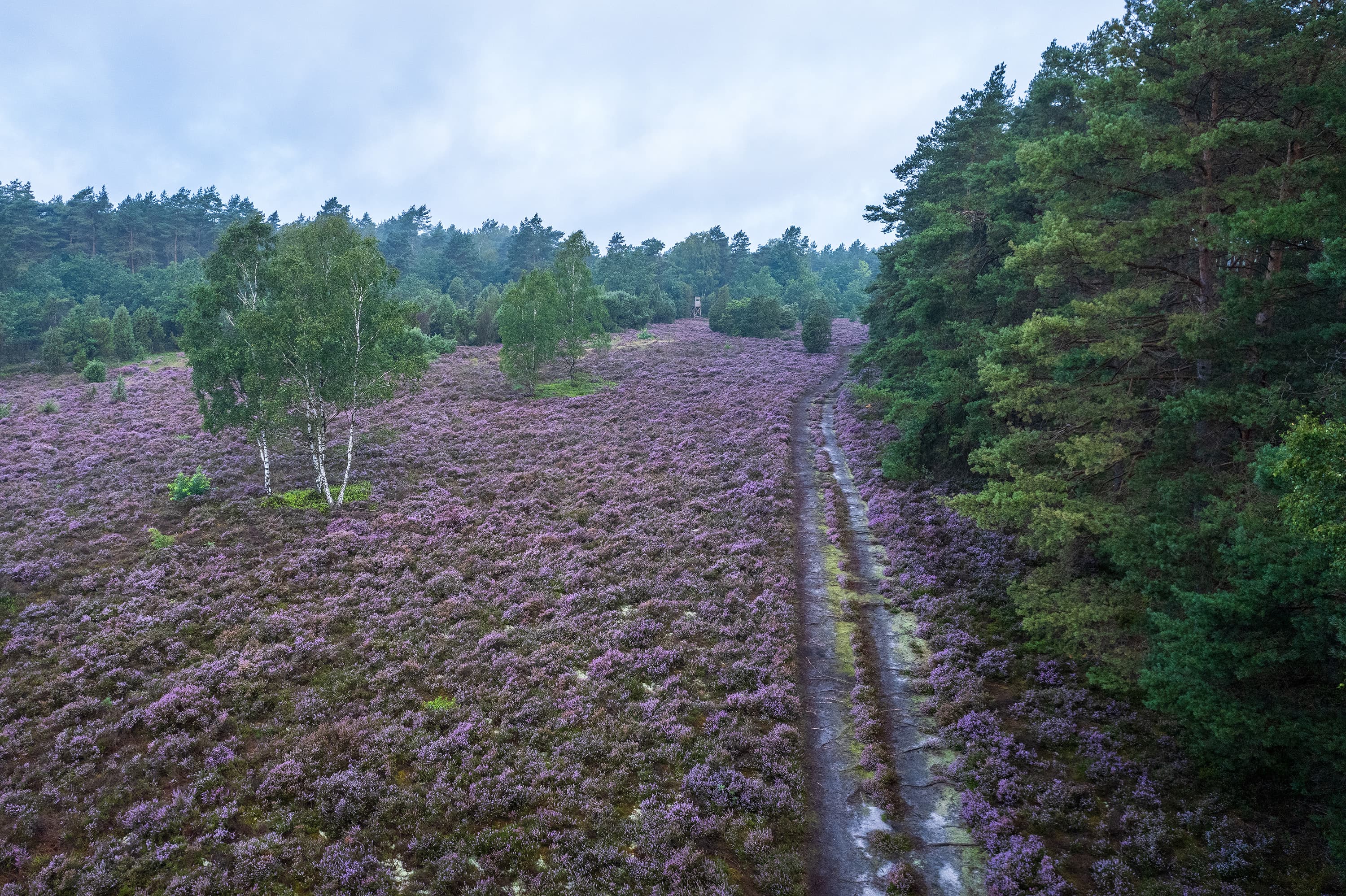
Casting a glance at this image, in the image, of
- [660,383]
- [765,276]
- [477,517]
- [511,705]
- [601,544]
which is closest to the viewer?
[511,705]

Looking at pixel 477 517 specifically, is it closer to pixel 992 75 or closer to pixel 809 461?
pixel 809 461

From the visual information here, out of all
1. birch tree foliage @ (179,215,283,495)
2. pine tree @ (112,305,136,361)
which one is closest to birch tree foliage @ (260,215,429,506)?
birch tree foliage @ (179,215,283,495)

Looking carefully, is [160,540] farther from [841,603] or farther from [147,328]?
[147,328]

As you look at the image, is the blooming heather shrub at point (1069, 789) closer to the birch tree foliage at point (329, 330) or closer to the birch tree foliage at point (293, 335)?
the birch tree foliage at point (329, 330)

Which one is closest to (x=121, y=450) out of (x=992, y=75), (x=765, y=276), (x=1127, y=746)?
(x=1127, y=746)

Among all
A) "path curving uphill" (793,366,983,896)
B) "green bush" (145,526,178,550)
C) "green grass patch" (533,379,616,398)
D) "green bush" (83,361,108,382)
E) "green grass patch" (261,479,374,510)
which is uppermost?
"green bush" (83,361,108,382)

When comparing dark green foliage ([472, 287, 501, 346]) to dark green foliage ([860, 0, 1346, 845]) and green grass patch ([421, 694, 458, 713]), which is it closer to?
green grass patch ([421, 694, 458, 713])
